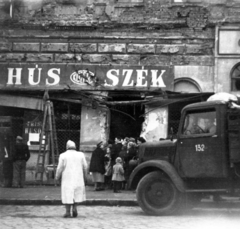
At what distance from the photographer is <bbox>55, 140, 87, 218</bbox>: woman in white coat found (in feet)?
38.0

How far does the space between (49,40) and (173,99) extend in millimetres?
5122

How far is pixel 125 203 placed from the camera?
1495 cm

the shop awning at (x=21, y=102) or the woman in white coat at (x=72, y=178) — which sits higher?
the shop awning at (x=21, y=102)

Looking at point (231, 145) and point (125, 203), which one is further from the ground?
point (231, 145)

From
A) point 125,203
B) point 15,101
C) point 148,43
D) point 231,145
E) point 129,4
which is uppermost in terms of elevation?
point 129,4

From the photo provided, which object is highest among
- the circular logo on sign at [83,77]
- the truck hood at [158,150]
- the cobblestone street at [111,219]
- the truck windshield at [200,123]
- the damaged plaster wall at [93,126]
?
the circular logo on sign at [83,77]

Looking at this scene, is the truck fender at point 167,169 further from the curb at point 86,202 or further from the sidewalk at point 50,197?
the sidewalk at point 50,197

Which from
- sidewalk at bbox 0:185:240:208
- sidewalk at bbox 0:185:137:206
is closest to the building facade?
sidewalk at bbox 0:185:137:206

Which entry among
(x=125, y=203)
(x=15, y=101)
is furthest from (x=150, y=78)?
(x=125, y=203)

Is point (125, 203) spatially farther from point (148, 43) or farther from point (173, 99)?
point (148, 43)

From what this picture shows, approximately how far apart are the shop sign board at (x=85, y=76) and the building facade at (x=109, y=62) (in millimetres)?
36

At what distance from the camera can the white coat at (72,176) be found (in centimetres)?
1159

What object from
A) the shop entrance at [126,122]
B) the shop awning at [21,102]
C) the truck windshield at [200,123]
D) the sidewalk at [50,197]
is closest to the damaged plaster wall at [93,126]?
the shop entrance at [126,122]

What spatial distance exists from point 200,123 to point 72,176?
116 inches
